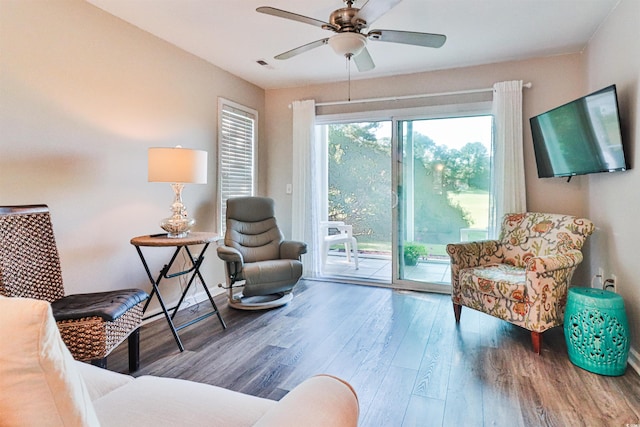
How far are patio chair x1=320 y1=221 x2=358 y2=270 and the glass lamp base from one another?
224cm

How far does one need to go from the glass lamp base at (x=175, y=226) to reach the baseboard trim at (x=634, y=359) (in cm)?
320

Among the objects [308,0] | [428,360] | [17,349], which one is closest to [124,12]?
[308,0]

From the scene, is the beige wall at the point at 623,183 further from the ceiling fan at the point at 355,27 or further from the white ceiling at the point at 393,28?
the ceiling fan at the point at 355,27

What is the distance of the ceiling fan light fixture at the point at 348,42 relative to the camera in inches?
83.1

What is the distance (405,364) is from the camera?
229 cm

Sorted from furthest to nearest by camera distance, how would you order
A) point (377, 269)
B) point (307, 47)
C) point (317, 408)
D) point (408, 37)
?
point (377, 269) → point (307, 47) → point (408, 37) → point (317, 408)

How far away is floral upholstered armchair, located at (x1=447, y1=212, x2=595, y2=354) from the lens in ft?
8.00

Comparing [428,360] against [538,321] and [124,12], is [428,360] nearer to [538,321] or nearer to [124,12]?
[538,321]

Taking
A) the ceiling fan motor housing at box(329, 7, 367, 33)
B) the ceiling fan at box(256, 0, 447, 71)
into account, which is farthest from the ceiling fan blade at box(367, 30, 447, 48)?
the ceiling fan motor housing at box(329, 7, 367, 33)

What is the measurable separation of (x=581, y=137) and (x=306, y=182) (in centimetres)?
281

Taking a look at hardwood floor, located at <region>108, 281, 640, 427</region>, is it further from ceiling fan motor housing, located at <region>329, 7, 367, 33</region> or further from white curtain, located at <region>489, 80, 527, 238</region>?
ceiling fan motor housing, located at <region>329, 7, 367, 33</region>

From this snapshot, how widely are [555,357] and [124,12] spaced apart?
4.00 metres

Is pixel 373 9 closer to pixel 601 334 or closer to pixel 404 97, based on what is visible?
pixel 404 97

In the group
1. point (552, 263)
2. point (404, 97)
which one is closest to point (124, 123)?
point (404, 97)
